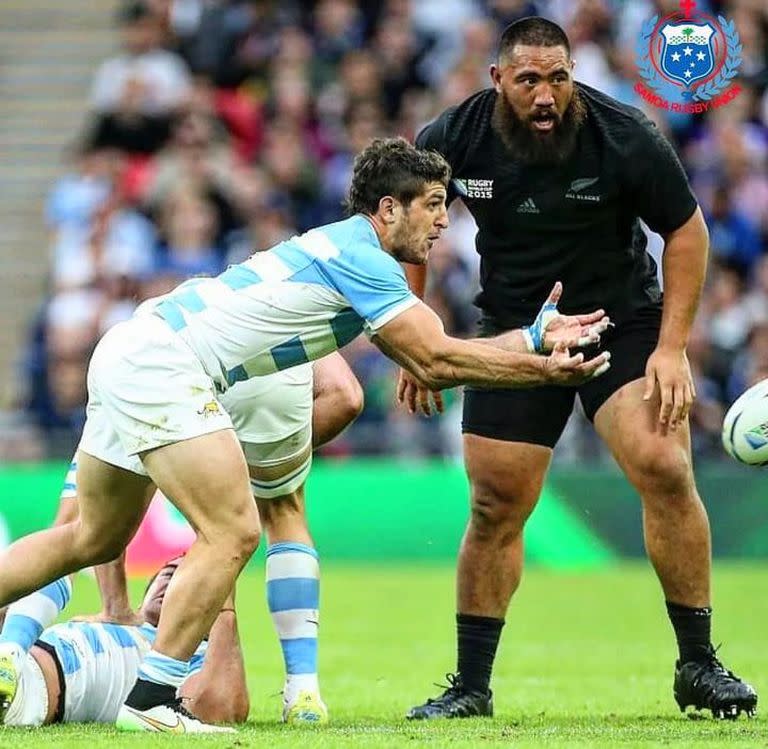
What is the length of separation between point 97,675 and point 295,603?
2.93 ft

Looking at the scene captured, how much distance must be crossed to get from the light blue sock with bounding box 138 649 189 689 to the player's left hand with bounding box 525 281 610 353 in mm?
1686

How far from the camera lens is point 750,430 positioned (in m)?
7.11

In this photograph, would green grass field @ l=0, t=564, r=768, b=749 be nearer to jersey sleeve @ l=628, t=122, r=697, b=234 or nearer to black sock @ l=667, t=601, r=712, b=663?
black sock @ l=667, t=601, r=712, b=663

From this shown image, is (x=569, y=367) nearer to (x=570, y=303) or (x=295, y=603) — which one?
(x=570, y=303)

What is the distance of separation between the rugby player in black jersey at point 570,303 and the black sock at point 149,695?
1323mm

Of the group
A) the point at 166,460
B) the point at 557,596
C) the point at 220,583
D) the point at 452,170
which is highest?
the point at 452,170

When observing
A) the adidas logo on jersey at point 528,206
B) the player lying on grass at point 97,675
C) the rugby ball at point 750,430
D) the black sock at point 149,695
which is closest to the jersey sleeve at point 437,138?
the adidas logo on jersey at point 528,206

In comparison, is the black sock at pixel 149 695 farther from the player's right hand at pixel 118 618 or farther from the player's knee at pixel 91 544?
the player's right hand at pixel 118 618

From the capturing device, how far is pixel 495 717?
24.8 ft

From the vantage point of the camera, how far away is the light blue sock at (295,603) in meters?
7.50

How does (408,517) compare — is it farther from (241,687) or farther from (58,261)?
(241,687)

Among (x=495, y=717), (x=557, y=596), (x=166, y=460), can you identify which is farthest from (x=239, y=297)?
(x=557, y=596)

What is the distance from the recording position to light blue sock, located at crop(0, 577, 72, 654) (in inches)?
280

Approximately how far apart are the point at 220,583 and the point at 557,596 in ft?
25.6
